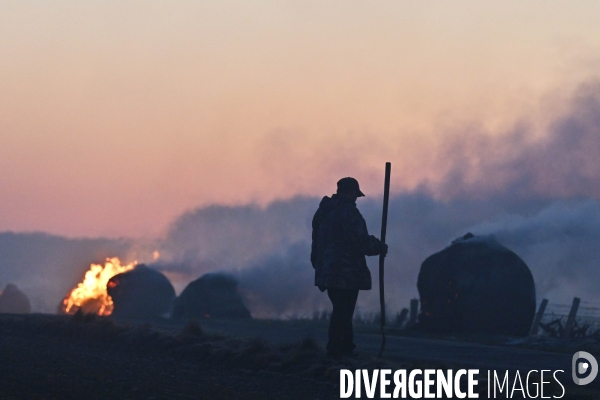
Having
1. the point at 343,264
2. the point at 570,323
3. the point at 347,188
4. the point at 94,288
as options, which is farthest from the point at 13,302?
the point at 343,264

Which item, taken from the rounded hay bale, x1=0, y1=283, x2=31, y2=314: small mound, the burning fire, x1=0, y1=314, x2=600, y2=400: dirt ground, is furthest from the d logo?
x1=0, y1=283, x2=31, y2=314: small mound

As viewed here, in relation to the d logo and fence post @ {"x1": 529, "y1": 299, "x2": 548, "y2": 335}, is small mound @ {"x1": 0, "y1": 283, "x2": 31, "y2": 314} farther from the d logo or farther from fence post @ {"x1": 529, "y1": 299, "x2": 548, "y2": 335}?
the d logo

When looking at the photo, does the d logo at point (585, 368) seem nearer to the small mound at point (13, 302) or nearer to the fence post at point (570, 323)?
the fence post at point (570, 323)

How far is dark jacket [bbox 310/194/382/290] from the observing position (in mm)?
12219

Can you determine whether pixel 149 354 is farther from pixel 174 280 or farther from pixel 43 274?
pixel 43 274

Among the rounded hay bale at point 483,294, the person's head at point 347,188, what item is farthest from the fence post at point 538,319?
the person's head at point 347,188

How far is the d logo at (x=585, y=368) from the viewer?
34.1 ft

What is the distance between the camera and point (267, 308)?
50.5 meters

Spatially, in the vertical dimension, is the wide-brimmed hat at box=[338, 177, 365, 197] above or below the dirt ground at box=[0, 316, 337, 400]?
above

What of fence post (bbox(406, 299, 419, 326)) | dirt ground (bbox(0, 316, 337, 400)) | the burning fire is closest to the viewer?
dirt ground (bbox(0, 316, 337, 400))

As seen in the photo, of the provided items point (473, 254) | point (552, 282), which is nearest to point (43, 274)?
point (552, 282)

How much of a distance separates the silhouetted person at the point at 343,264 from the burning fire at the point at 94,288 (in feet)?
136

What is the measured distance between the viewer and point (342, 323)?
12.3 metres

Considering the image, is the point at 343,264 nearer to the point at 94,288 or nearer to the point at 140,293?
the point at 140,293
